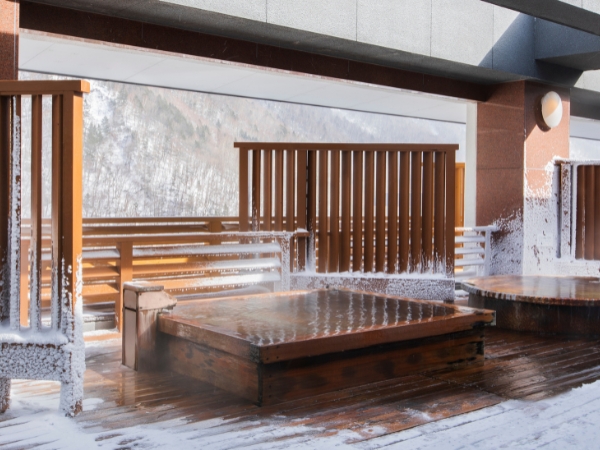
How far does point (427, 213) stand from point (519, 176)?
9.26ft

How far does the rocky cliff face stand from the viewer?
93.1 ft

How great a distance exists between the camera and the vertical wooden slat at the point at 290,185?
6.34m

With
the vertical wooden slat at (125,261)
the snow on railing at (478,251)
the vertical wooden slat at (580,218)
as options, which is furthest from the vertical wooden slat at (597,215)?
the vertical wooden slat at (125,261)

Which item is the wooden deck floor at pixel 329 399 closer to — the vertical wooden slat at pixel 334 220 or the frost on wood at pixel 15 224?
the frost on wood at pixel 15 224

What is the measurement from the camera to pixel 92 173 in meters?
A: 28.6

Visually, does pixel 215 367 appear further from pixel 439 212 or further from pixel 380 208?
pixel 439 212

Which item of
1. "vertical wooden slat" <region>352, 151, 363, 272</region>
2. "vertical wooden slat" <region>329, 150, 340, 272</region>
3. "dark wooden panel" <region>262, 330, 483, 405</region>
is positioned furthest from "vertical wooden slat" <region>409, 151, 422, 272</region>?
"dark wooden panel" <region>262, 330, 483, 405</region>

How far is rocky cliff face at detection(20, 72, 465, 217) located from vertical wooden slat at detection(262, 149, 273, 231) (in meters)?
22.3

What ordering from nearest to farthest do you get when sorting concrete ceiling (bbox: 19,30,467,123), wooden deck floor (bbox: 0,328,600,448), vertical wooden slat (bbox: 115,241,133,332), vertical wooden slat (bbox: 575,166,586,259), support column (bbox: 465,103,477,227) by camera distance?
wooden deck floor (bbox: 0,328,600,448), vertical wooden slat (bbox: 115,241,133,332), concrete ceiling (bbox: 19,30,467,123), vertical wooden slat (bbox: 575,166,586,259), support column (bbox: 465,103,477,227)

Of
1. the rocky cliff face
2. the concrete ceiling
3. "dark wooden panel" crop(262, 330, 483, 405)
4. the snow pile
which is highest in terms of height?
the rocky cliff face

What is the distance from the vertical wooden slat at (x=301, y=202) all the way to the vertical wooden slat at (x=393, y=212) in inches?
32.3

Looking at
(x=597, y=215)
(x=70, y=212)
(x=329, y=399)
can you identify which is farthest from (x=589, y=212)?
(x=70, y=212)

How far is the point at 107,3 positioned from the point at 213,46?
1.26 m

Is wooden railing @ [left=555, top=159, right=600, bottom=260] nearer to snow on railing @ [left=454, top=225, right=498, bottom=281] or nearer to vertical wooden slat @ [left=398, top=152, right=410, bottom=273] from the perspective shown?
snow on railing @ [left=454, top=225, right=498, bottom=281]
